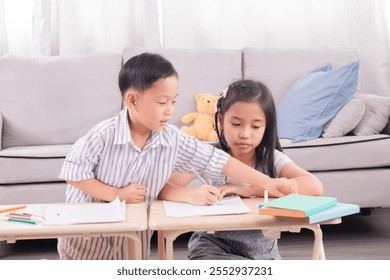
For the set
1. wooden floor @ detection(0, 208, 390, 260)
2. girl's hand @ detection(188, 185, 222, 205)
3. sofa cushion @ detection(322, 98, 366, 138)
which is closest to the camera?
girl's hand @ detection(188, 185, 222, 205)

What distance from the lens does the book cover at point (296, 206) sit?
3.43 ft

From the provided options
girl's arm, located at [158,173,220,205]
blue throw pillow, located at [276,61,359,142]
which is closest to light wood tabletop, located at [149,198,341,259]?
girl's arm, located at [158,173,220,205]

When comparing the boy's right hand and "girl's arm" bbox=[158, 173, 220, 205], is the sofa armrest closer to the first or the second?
"girl's arm" bbox=[158, 173, 220, 205]

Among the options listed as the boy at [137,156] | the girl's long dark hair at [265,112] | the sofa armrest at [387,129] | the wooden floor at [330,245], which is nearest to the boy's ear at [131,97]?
the boy at [137,156]

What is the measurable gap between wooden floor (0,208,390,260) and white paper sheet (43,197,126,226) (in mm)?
944

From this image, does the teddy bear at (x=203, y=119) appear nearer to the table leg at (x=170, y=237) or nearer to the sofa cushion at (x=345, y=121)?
the sofa cushion at (x=345, y=121)

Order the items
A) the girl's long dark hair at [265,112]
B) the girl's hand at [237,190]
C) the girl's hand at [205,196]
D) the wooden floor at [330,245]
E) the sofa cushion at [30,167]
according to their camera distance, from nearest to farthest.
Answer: the girl's hand at [205,196]
the girl's hand at [237,190]
the girl's long dark hair at [265,112]
the wooden floor at [330,245]
the sofa cushion at [30,167]

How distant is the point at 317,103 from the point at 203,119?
441 mm

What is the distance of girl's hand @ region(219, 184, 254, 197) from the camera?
1.30m

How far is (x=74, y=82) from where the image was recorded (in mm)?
2729

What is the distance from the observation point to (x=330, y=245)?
7.19 ft

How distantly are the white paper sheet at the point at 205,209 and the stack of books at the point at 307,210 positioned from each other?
6cm
